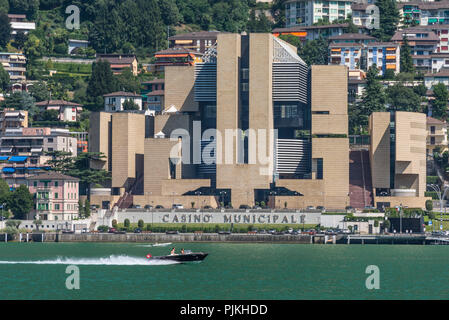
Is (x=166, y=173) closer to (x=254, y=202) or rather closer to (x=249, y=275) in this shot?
(x=254, y=202)

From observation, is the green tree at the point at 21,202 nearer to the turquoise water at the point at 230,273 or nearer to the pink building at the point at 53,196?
the pink building at the point at 53,196

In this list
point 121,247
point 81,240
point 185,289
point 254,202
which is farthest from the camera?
point 254,202

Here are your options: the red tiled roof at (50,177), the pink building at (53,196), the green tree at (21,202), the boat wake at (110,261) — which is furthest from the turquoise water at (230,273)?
the red tiled roof at (50,177)

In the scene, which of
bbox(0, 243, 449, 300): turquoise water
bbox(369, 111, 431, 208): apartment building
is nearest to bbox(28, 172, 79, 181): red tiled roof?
bbox(0, 243, 449, 300): turquoise water

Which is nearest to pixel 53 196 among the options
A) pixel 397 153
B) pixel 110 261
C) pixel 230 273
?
pixel 397 153

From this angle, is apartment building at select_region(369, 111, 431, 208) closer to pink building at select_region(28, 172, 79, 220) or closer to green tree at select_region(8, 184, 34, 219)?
pink building at select_region(28, 172, 79, 220)

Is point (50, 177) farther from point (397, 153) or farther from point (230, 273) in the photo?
point (230, 273)
